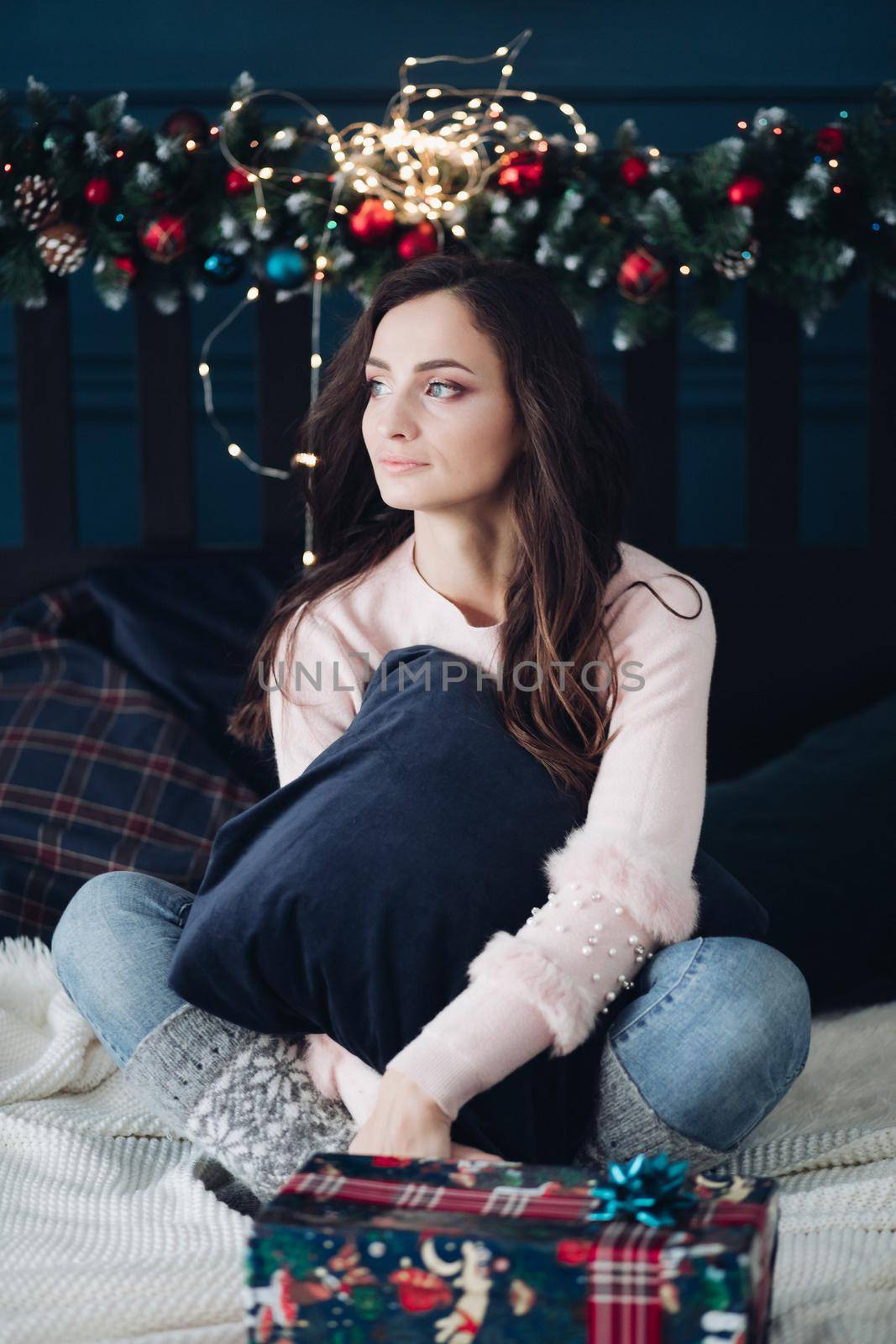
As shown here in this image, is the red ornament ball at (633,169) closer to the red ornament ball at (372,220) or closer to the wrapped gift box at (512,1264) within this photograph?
the red ornament ball at (372,220)

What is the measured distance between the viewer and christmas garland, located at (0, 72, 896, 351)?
6.15 feet

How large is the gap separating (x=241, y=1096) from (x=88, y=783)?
0.72 meters

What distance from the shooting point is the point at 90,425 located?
2570 millimetres

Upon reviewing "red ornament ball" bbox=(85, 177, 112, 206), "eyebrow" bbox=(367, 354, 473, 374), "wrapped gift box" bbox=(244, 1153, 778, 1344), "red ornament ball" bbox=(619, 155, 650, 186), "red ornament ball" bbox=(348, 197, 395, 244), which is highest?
"red ornament ball" bbox=(619, 155, 650, 186)

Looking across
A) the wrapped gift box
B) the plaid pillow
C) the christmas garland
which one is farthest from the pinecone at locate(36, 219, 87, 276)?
the wrapped gift box

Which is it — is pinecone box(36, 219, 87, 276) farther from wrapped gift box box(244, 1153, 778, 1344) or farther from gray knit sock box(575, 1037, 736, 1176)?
wrapped gift box box(244, 1153, 778, 1344)

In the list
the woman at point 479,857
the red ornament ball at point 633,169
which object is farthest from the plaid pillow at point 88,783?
the red ornament ball at point 633,169

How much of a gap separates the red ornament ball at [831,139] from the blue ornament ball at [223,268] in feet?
2.51

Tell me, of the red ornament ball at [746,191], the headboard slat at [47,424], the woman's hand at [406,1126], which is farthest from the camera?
the headboard slat at [47,424]

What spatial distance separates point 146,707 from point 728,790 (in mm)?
724

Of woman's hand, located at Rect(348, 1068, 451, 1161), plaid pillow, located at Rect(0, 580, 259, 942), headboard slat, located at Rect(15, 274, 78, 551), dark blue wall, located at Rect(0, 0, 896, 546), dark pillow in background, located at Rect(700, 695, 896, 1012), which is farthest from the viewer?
dark blue wall, located at Rect(0, 0, 896, 546)

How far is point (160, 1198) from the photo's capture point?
3.76ft

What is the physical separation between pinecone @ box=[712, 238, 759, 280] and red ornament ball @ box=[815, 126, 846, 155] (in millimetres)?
139

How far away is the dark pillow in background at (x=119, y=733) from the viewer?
5.52 ft
